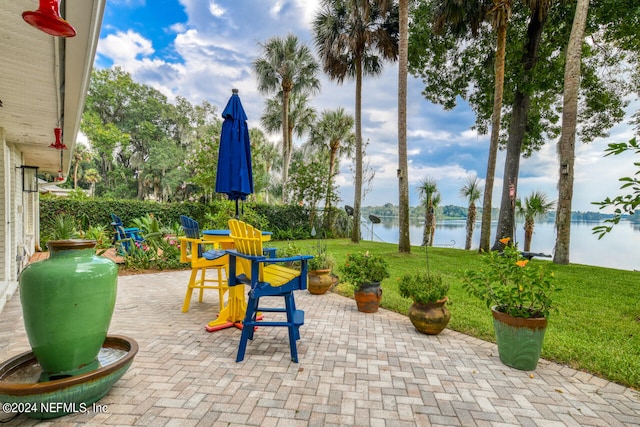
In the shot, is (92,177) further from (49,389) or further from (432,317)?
(432,317)

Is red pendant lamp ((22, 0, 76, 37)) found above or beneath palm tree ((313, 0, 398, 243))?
beneath

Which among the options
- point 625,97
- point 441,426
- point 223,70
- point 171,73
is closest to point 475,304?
point 441,426

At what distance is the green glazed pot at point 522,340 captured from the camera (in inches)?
98.3

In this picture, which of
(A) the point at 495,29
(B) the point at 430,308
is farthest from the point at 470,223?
(B) the point at 430,308

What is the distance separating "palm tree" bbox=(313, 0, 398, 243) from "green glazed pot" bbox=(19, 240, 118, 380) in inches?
425

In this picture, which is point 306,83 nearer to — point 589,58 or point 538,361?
point 589,58

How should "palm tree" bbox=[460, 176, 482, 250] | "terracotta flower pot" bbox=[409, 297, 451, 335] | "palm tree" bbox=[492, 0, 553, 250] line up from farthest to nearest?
"palm tree" bbox=[460, 176, 482, 250] < "palm tree" bbox=[492, 0, 553, 250] < "terracotta flower pot" bbox=[409, 297, 451, 335]

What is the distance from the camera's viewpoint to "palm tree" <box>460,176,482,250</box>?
1361 centimetres

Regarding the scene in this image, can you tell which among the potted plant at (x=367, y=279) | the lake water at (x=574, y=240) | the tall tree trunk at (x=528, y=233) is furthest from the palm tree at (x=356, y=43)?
the potted plant at (x=367, y=279)

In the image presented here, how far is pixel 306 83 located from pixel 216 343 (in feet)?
50.3

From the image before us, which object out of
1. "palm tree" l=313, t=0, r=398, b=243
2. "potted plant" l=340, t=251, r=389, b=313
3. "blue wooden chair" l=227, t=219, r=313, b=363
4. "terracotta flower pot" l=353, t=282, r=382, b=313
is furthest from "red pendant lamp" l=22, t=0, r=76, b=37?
"palm tree" l=313, t=0, r=398, b=243

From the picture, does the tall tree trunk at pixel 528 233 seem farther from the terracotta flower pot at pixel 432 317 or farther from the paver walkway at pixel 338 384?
the terracotta flower pot at pixel 432 317

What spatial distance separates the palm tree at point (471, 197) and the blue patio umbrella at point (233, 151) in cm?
1253

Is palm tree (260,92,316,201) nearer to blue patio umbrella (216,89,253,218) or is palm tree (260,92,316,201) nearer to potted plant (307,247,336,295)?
potted plant (307,247,336,295)
